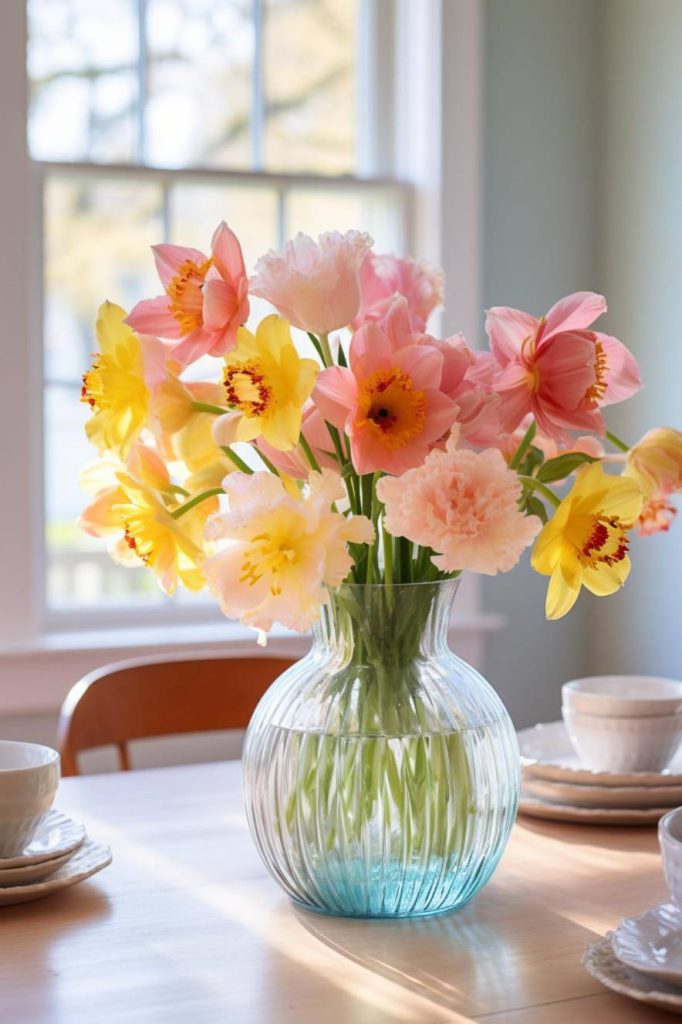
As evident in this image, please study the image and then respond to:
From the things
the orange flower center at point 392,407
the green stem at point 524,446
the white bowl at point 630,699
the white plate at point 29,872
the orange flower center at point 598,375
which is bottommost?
the white plate at point 29,872

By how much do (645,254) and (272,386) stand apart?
A: 209 cm

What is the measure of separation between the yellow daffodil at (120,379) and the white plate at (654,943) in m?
0.52

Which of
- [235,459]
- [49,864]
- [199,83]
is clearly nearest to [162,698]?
[49,864]

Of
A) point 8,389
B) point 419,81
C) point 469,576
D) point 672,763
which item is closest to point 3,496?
point 8,389

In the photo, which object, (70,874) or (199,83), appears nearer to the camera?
(70,874)

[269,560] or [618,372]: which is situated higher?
[618,372]

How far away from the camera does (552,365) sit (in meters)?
0.99

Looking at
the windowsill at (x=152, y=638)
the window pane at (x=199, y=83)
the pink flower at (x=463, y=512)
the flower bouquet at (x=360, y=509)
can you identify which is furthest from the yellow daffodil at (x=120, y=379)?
the window pane at (x=199, y=83)

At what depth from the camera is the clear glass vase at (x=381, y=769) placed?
3.32ft

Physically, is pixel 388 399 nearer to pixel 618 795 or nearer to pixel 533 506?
pixel 533 506

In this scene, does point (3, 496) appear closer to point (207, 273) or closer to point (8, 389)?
point (8, 389)

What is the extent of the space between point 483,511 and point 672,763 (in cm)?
67

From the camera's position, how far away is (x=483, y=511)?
0.90m

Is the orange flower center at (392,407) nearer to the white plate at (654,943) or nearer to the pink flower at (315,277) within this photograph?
the pink flower at (315,277)
